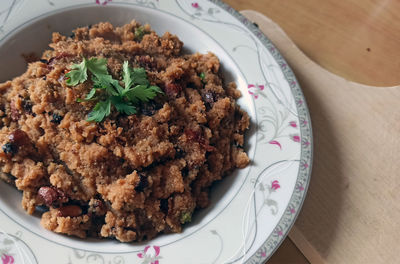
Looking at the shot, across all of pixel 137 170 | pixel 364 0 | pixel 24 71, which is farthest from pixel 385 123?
pixel 24 71

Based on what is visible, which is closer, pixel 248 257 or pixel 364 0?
pixel 248 257

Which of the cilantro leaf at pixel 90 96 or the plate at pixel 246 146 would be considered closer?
the plate at pixel 246 146

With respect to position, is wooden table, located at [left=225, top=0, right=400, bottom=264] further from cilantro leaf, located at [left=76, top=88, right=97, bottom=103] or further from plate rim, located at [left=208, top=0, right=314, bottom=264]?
cilantro leaf, located at [left=76, top=88, right=97, bottom=103]

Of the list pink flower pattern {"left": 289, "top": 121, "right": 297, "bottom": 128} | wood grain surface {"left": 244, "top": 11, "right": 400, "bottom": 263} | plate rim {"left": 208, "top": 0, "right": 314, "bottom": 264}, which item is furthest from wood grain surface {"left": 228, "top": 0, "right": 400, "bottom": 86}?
pink flower pattern {"left": 289, "top": 121, "right": 297, "bottom": 128}

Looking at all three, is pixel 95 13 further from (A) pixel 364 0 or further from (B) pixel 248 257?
(A) pixel 364 0

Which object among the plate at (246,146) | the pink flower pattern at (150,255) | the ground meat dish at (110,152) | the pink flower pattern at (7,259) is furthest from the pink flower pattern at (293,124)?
the pink flower pattern at (7,259)

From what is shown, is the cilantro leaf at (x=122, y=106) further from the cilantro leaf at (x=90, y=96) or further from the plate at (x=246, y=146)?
the plate at (x=246, y=146)

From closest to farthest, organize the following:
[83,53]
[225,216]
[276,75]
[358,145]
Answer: [225,216] → [83,53] → [276,75] → [358,145]
